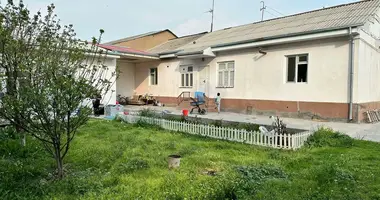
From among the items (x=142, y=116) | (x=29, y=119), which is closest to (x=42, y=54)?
(x=29, y=119)

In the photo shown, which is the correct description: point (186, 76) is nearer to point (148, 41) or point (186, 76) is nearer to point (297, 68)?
point (297, 68)

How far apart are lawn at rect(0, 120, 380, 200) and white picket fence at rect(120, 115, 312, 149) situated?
31 cm

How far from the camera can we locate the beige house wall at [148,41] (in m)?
25.9

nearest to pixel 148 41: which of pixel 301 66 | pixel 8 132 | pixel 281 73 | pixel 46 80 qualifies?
pixel 281 73

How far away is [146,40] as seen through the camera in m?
26.6

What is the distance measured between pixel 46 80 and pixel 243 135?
5.33 metres

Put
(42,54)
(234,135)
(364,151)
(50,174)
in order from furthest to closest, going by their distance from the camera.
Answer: (234,135)
(364,151)
(50,174)
(42,54)

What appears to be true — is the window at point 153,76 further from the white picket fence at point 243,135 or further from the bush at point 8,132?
the bush at point 8,132

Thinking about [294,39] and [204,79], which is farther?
[204,79]

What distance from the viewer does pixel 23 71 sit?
397 centimetres

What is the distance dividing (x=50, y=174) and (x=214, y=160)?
3181 millimetres

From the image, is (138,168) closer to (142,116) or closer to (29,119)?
(29,119)

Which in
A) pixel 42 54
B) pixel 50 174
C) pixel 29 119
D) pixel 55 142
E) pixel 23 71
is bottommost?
pixel 50 174

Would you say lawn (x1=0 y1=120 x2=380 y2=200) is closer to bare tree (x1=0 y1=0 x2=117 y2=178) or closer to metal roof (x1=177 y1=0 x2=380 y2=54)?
bare tree (x1=0 y1=0 x2=117 y2=178)
